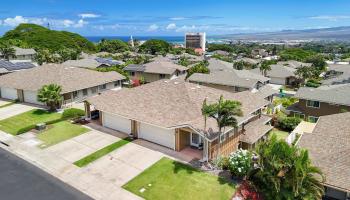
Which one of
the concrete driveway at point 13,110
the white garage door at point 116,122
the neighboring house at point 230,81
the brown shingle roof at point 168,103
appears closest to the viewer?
the brown shingle roof at point 168,103

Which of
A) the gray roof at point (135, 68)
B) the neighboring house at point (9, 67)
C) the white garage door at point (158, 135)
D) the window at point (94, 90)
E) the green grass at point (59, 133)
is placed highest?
the neighboring house at point (9, 67)

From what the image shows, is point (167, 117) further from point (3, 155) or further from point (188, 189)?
point (3, 155)

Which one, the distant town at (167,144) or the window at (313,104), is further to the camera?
Answer: the window at (313,104)

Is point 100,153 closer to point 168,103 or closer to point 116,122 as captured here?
point 116,122

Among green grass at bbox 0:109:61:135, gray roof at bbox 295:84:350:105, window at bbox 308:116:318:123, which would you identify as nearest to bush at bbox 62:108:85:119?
green grass at bbox 0:109:61:135

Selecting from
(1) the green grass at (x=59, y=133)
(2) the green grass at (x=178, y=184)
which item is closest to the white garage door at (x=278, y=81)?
(1) the green grass at (x=59, y=133)

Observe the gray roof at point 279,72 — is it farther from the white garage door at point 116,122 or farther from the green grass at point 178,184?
the green grass at point 178,184
